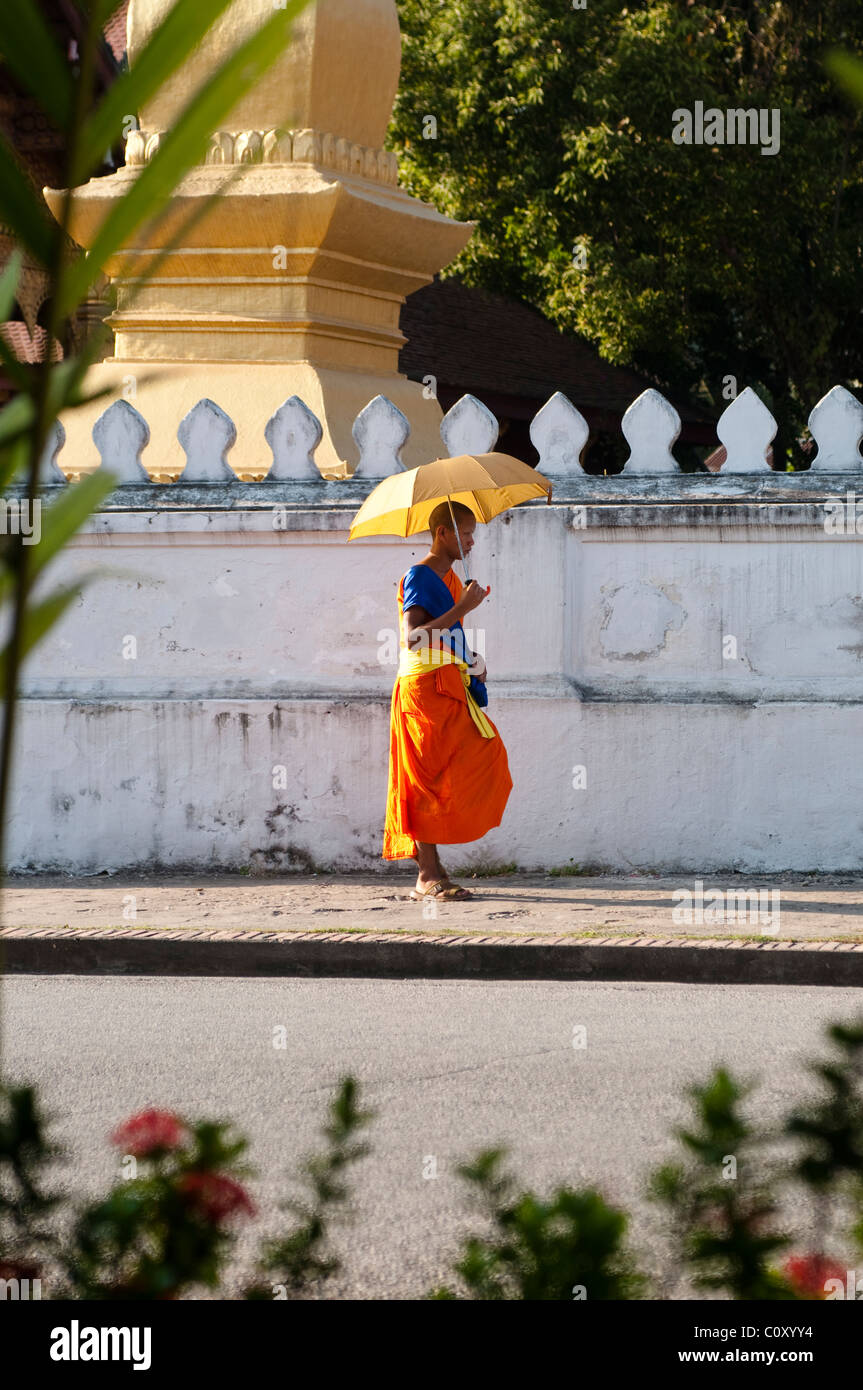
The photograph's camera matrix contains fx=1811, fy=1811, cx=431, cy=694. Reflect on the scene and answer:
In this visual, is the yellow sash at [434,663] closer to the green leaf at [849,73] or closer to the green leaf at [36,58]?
the green leaf at [849,73]

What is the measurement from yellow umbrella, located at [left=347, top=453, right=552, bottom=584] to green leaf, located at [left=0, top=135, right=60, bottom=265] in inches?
264

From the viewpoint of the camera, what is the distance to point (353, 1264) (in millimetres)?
3744

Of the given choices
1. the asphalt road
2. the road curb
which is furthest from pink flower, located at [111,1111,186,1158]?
the road curb

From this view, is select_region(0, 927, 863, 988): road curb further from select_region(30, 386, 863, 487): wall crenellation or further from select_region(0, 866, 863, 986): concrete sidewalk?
select_region(30, 386, 863, 487): wall crenellation

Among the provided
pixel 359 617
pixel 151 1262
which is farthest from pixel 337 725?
pixel 151 1262

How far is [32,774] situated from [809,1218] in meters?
6.36

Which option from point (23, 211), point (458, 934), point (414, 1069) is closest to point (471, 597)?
point (458, 934)

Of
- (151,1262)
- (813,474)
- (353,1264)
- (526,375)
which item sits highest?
(526,375)

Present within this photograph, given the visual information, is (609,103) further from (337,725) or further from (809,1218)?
(809,1218)

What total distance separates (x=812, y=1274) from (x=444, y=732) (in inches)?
255

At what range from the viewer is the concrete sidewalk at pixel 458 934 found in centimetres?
715

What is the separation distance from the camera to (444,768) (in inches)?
326

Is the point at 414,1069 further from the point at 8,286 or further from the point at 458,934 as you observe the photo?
the point at 8,286

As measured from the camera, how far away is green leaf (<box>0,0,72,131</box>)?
126cm
